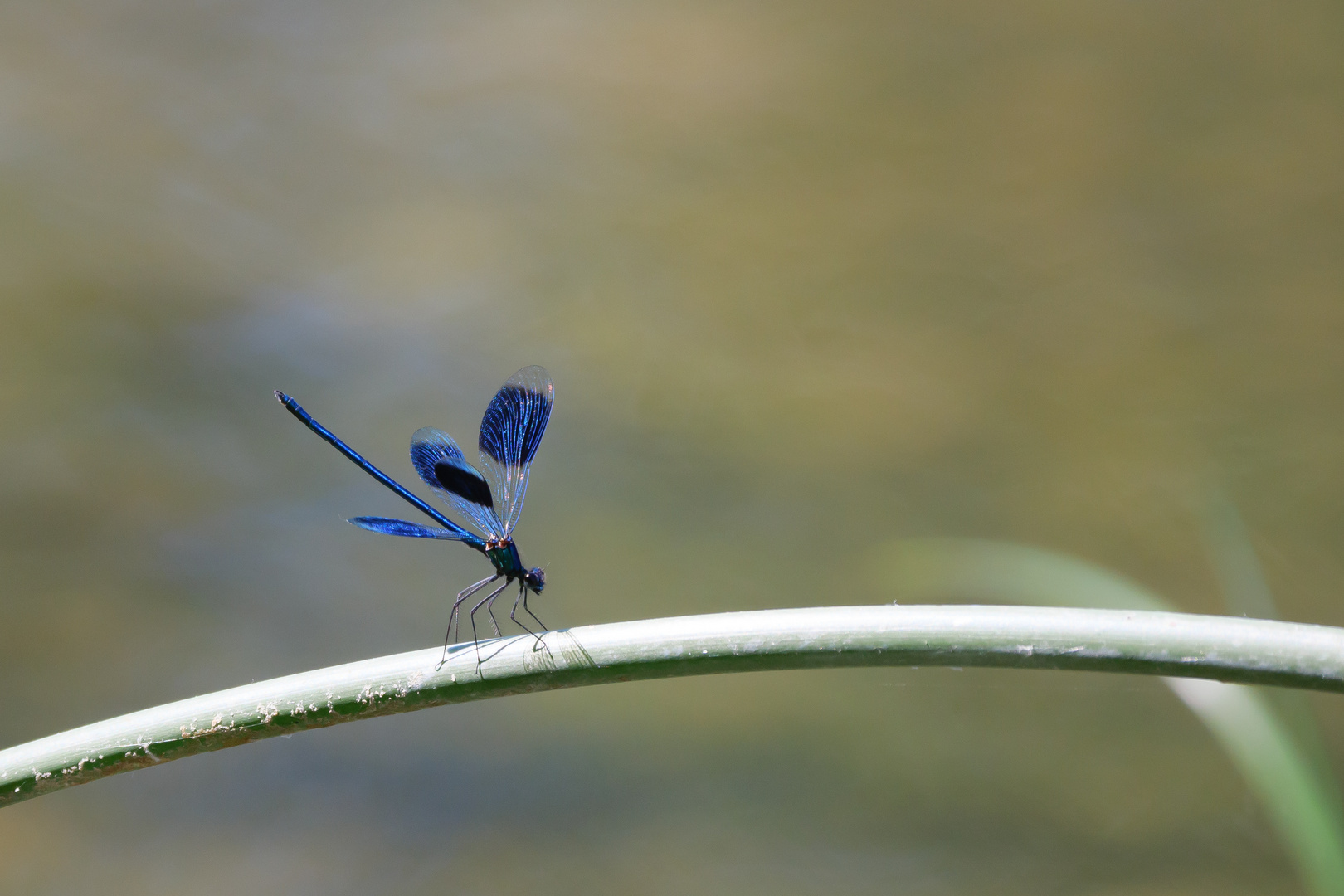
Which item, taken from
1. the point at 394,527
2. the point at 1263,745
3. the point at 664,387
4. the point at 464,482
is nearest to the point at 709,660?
the point at 1263,745

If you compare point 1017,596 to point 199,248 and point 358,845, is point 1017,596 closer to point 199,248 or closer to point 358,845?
point 358,845

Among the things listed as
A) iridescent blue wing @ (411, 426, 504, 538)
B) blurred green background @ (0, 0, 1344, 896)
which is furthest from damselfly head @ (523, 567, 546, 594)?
blurred green background @ (0, 0, 1344, 896)

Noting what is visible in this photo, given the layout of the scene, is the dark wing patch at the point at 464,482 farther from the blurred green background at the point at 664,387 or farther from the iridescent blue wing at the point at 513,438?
the blurred green background at the point at 664,387

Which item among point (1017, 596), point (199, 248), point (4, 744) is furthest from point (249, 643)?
point (1017, 596)

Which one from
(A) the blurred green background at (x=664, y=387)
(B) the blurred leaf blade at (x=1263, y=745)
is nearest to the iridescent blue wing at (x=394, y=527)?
(B) the blurred leaf blade at (x=1263, y=745)

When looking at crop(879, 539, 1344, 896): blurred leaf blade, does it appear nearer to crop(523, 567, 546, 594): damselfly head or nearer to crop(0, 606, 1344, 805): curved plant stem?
crop(0, 606, 1344, 805): curved plant stem

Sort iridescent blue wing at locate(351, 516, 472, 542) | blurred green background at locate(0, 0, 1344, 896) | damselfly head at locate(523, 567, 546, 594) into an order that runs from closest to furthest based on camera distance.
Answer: iridescent blue wing at locate(351, 516, 472, 542)
damselfly head at locate(523, 567, 546, 594)
blurred green background at locate(0, 0, 1344, 896)
